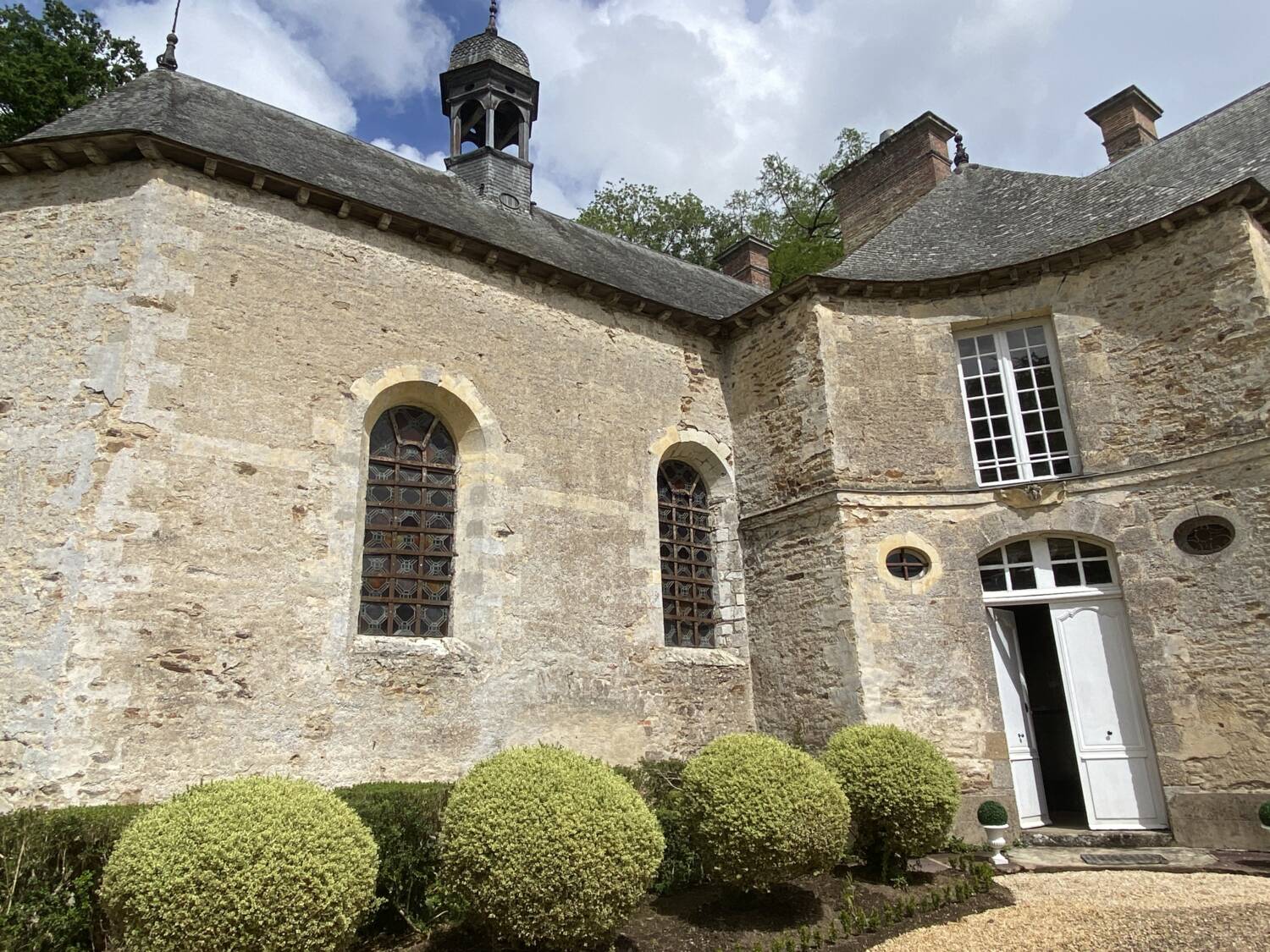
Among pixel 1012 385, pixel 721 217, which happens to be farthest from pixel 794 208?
pixel 1012 385

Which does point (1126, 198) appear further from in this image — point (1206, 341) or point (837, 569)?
point (837, 569)

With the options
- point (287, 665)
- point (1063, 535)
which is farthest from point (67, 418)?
point (1063, 535)

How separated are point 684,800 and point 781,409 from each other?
5.61 m

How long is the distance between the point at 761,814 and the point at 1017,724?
459cm

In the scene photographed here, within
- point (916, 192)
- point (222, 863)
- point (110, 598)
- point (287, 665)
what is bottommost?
point (222, 863)


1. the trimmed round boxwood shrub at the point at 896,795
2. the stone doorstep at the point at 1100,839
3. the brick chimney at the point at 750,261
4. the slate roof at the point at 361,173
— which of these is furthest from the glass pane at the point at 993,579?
the brick chimney at the point at 750,261

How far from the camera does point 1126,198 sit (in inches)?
390

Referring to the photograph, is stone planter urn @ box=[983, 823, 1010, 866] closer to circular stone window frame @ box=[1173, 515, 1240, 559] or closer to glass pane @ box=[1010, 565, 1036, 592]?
glass pane @ box=[1010, 565, 1036, 592]

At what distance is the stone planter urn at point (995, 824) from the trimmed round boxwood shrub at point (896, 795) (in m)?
0.94

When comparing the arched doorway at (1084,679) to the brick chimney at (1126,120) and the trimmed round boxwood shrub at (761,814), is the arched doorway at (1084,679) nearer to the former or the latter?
the trimmed round boxwood shrub at (761,814)

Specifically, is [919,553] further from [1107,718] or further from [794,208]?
[794,208]

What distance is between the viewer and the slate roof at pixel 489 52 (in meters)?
13.4

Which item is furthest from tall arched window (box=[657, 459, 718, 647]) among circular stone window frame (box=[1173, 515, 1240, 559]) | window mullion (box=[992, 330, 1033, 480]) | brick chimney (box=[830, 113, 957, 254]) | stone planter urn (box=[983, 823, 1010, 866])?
brick chimney (box=[830, 113, 957, 254])

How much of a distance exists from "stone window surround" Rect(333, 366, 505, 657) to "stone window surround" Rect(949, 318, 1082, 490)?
215 inches
